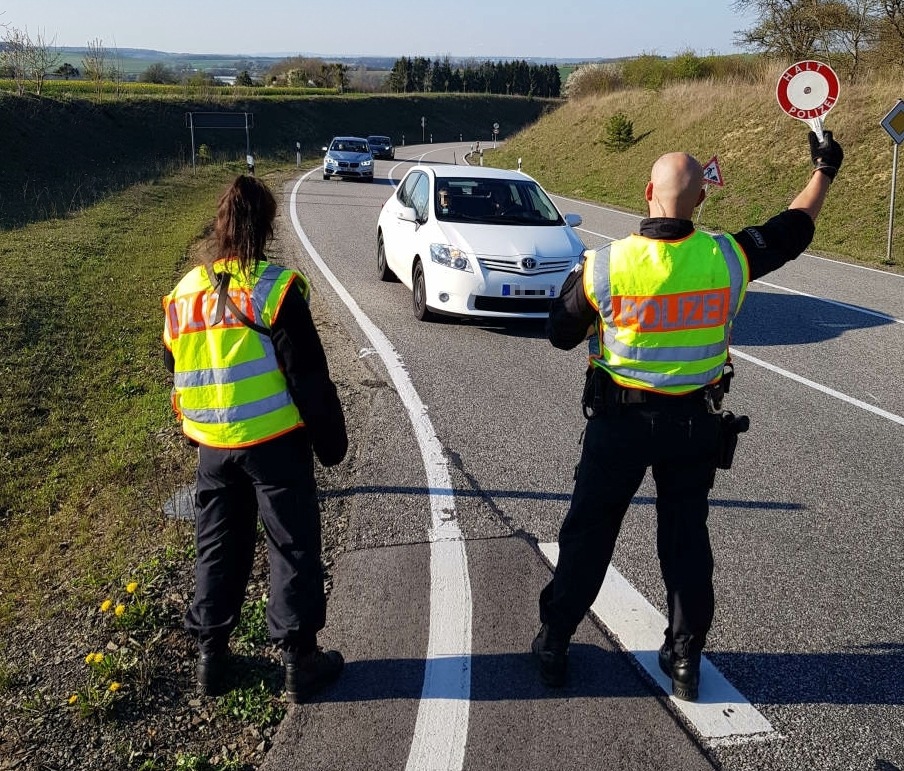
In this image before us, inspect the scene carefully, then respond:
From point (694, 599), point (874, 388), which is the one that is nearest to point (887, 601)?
point (694, 599)

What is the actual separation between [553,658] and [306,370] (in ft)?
4.79

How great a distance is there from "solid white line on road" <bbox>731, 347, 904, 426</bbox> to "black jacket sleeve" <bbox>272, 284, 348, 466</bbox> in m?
5.03

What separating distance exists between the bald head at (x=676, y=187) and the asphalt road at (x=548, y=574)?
1.80 meters

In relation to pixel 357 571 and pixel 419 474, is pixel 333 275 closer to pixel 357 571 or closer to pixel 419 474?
pixel 419 474

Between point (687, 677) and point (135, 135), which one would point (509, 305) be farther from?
point (135, 135)

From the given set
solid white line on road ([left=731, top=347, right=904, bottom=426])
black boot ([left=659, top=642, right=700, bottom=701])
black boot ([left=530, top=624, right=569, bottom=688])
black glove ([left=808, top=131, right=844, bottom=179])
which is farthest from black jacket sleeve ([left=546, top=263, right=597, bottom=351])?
solid white line on road ([left=731, top=347, right=904, bottom=426])

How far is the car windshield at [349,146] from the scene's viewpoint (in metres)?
31.6

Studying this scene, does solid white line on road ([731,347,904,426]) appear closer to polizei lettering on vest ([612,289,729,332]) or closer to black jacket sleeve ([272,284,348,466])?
polizei lettering on vest ([612,289,729,332])

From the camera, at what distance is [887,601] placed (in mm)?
4023

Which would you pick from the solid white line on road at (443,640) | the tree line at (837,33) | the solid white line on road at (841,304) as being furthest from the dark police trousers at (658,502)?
the tree line at (837,33)

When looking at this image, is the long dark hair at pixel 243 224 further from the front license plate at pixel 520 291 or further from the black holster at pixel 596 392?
the front license plate at pixel 520 291

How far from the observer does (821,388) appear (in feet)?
24.1

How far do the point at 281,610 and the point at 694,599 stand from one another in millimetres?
1554

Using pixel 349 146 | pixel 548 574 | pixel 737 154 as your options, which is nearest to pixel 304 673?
pixel 548 574
